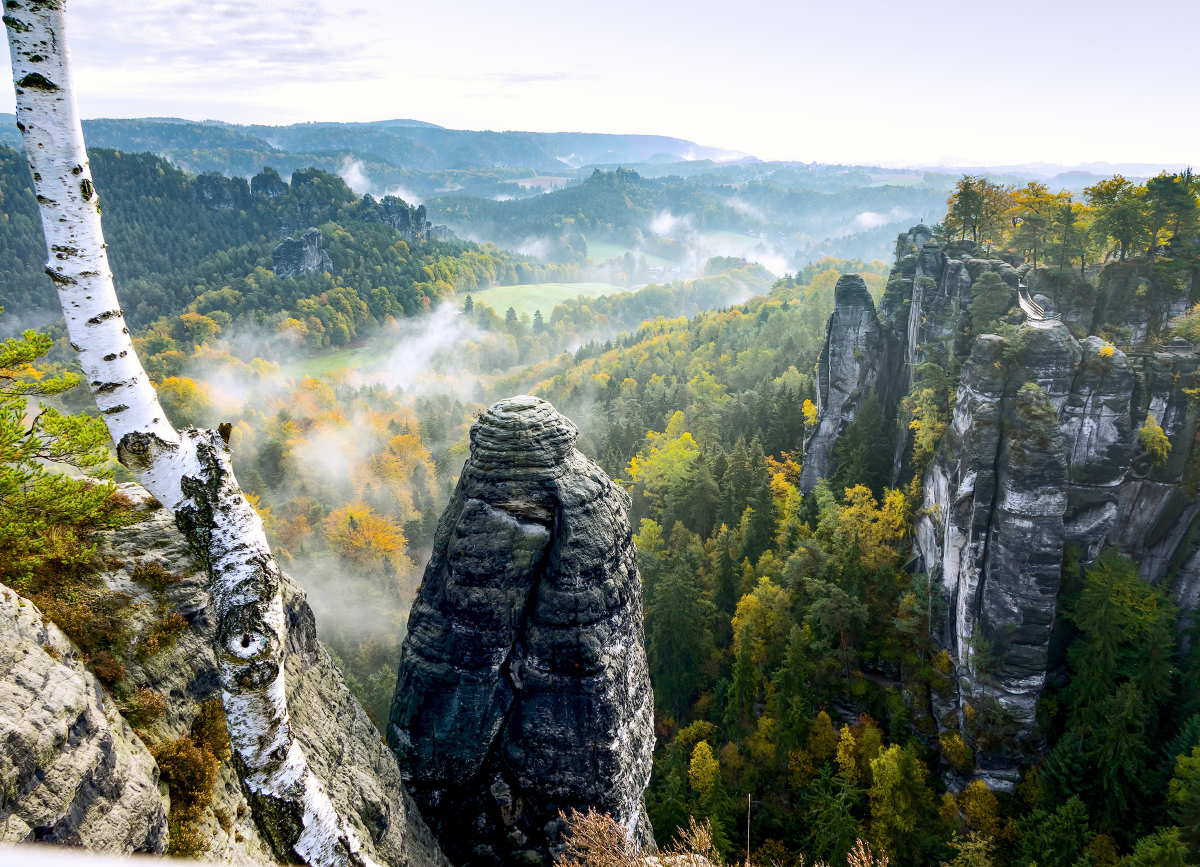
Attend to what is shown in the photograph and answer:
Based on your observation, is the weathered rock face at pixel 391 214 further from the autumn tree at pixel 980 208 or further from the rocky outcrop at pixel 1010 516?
the rocky outcrop at pixel 1010 516

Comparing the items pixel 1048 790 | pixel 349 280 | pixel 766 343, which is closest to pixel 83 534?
pixel 1048 790

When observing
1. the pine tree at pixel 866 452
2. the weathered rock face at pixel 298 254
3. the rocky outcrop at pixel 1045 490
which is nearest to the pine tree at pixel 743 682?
the rocky outcrop at pixel 1045 490

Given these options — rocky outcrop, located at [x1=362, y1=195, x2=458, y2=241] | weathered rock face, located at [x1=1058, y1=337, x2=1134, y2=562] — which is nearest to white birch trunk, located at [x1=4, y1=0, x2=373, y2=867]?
weathered rock face, located at [x1=1058, y1=337, x2=1134, y2=562]

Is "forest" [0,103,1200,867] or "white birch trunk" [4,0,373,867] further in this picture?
"forest" [0,103,1200,867]

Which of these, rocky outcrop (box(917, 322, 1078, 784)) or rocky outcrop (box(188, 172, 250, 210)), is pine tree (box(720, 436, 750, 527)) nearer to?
rocky outcrop (box(917, 322, 1078, 784))

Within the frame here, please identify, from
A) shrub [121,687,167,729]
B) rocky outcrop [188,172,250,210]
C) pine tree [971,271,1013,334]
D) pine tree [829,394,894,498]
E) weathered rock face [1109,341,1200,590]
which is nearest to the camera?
shrub [121,687,167,729]

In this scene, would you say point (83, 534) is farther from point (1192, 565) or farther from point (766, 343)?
point (766, 343)
